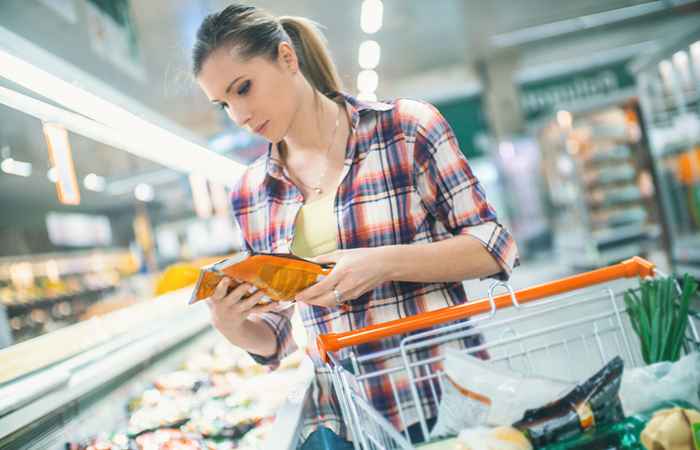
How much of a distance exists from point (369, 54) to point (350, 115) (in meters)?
9.87

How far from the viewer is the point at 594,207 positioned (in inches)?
443

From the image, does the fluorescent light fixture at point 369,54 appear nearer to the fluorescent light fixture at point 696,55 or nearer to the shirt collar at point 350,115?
the fluorescent light fixture at point 696,55

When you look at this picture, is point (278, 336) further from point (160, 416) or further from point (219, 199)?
point (219, 199)

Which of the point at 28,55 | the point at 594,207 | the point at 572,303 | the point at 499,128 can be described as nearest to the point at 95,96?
the point at 28,55

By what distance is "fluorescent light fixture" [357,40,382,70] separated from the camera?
34.2 feet

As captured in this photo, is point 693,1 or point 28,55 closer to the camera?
point 28,55

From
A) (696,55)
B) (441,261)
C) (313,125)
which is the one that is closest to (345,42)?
(696,55)

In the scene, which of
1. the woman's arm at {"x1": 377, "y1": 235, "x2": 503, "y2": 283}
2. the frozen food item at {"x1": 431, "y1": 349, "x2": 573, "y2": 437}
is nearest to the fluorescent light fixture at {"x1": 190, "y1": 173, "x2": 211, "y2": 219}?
the woman's arm at {"x1": 377, "y1": 235, "x2": 503, "y2": 283}

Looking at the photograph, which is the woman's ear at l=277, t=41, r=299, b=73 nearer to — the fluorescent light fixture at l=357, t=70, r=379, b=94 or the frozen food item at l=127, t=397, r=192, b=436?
the frozen food item at l=127, t=397, r=192, b=436

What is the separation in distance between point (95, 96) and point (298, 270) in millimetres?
1606

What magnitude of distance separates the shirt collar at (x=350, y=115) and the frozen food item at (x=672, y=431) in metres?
0.84

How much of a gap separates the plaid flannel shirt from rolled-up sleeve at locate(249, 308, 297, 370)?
139 mm

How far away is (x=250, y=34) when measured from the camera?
1407 mm

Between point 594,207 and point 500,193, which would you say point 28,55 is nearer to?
point 594,207
